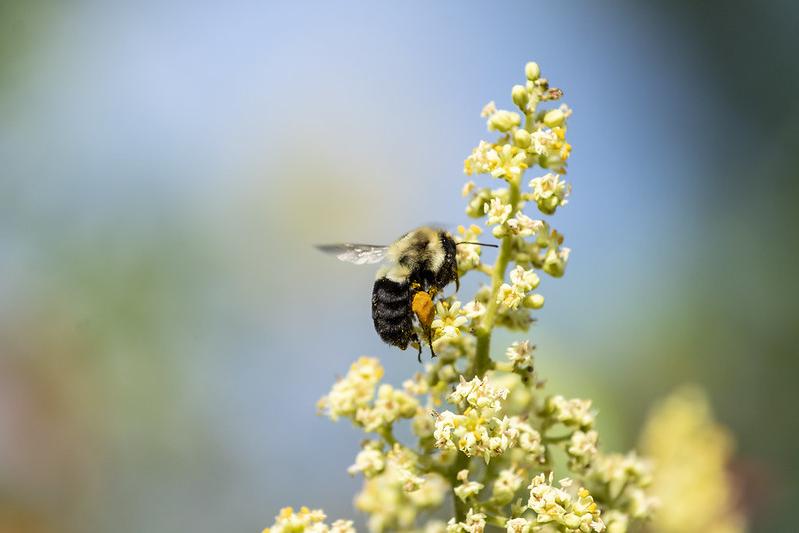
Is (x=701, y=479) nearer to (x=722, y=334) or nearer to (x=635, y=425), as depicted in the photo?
(x=635, y=425)

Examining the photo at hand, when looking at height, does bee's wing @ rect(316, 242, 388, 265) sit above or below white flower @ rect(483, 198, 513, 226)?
above

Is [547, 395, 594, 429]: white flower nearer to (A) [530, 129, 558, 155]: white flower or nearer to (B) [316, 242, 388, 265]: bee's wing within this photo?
(A) [530, 129, 558, 155]: white flower

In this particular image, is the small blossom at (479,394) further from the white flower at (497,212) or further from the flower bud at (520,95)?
the flower bud at (520,95)

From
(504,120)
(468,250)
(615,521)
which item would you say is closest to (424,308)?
(468,250)

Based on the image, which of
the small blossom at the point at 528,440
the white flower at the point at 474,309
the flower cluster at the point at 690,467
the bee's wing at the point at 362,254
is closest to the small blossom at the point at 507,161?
the white flower at the point at 474,309

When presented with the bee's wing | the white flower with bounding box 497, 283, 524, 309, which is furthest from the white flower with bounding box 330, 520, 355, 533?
the bee's wing

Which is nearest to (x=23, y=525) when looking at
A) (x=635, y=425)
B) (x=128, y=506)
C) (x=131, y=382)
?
(x=128, y=506)

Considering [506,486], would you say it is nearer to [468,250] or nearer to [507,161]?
[468,250]
